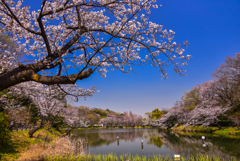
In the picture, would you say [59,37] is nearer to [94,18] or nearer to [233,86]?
[94,18]

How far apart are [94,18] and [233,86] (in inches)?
850

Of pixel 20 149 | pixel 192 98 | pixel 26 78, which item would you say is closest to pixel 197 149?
pixel 20 149

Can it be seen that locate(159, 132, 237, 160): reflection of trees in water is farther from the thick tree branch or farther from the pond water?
the thick tree branch

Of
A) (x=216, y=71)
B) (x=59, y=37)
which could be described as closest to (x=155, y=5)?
(x=59, y=37)

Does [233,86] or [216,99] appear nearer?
[233,86]

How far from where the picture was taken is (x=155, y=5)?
12.7 feet

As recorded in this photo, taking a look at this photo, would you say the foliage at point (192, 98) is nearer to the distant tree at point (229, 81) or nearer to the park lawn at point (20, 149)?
the distant tree at point (229, 81)

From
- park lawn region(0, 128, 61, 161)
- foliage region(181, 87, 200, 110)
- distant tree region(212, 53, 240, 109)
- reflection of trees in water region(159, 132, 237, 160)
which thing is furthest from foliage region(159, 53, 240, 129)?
park lawn region(0, 128, 61, 161)

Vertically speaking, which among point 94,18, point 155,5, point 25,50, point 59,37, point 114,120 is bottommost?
point 114,120

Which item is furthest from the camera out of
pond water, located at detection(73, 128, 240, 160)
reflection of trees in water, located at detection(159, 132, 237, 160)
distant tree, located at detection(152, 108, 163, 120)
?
distant tree, located at detection(152, 108, 163, 120)

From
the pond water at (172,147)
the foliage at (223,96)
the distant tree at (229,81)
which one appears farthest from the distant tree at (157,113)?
the pond water at (172,147)

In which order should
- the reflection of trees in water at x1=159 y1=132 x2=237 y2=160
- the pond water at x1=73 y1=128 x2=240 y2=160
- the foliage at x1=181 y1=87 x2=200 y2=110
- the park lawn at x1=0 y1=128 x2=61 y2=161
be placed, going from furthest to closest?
the foliage at x1=181 y1=87 x2=200 y2=110 < the pond water at x1=73 y1=128 x2=240 y2=160 < the reflection of trees in water at x1=159 y1=132 x2=237 y2=160 < the park lawn at x1=0 y1=128 x2=61 y2=161

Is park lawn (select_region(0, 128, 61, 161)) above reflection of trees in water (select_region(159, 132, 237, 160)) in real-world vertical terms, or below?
above

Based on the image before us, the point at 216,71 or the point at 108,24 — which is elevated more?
the point at 216,71
